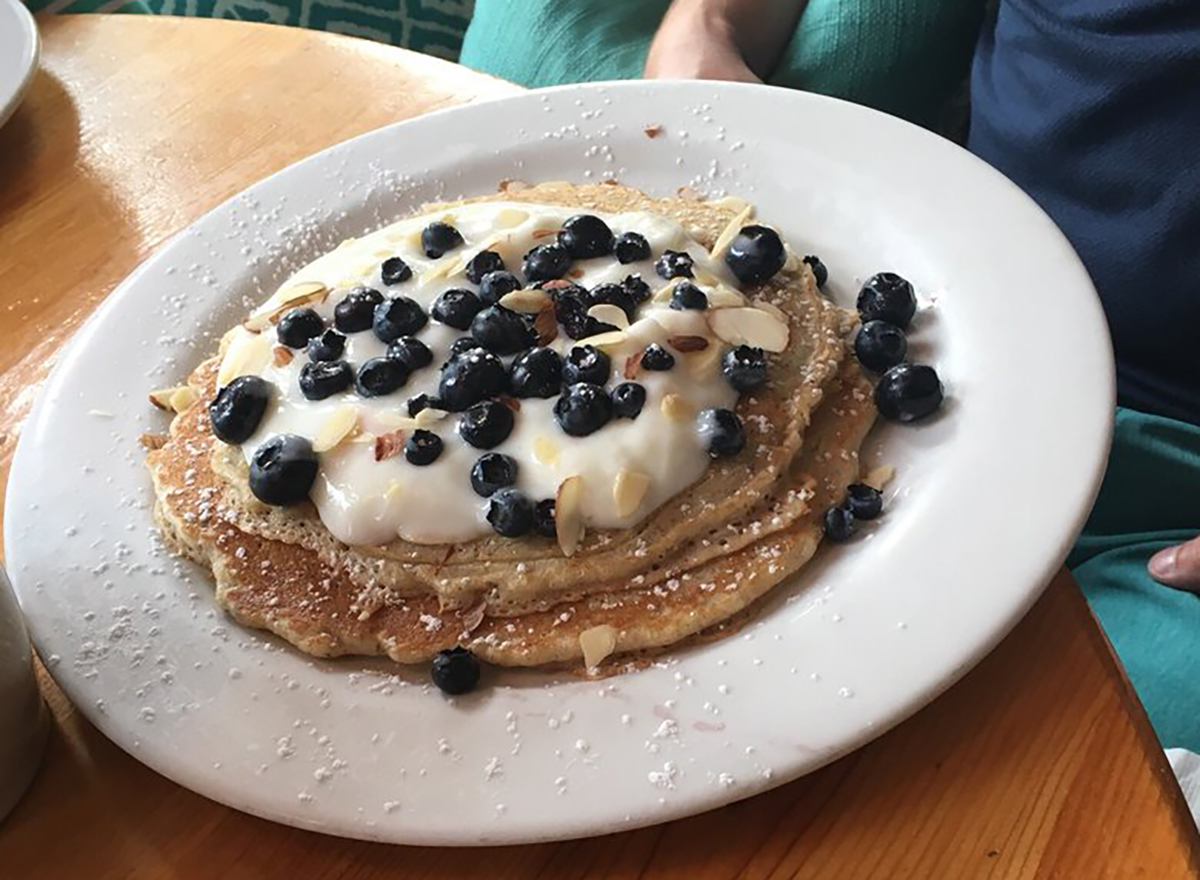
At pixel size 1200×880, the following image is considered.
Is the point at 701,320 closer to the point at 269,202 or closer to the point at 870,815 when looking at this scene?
the point at 870,815

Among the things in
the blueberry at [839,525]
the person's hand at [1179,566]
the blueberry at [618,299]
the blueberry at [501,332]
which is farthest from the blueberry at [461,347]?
the person's hand at [1179,566]

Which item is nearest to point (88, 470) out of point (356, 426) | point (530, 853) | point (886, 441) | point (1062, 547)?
point (356, 426)

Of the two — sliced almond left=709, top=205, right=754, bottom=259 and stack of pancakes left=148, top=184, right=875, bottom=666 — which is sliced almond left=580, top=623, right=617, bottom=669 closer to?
stack of pancakes left=148, top=184, right=875, bottom=666

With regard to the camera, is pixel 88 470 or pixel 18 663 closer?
pixel 18 663

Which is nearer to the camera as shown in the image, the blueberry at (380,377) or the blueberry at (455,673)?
the blueberry at (455,673)

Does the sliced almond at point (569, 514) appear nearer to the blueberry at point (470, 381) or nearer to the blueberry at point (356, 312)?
the blueberry at point (470, 381)

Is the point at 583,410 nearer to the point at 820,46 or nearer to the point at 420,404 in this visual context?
the point at 420,404
